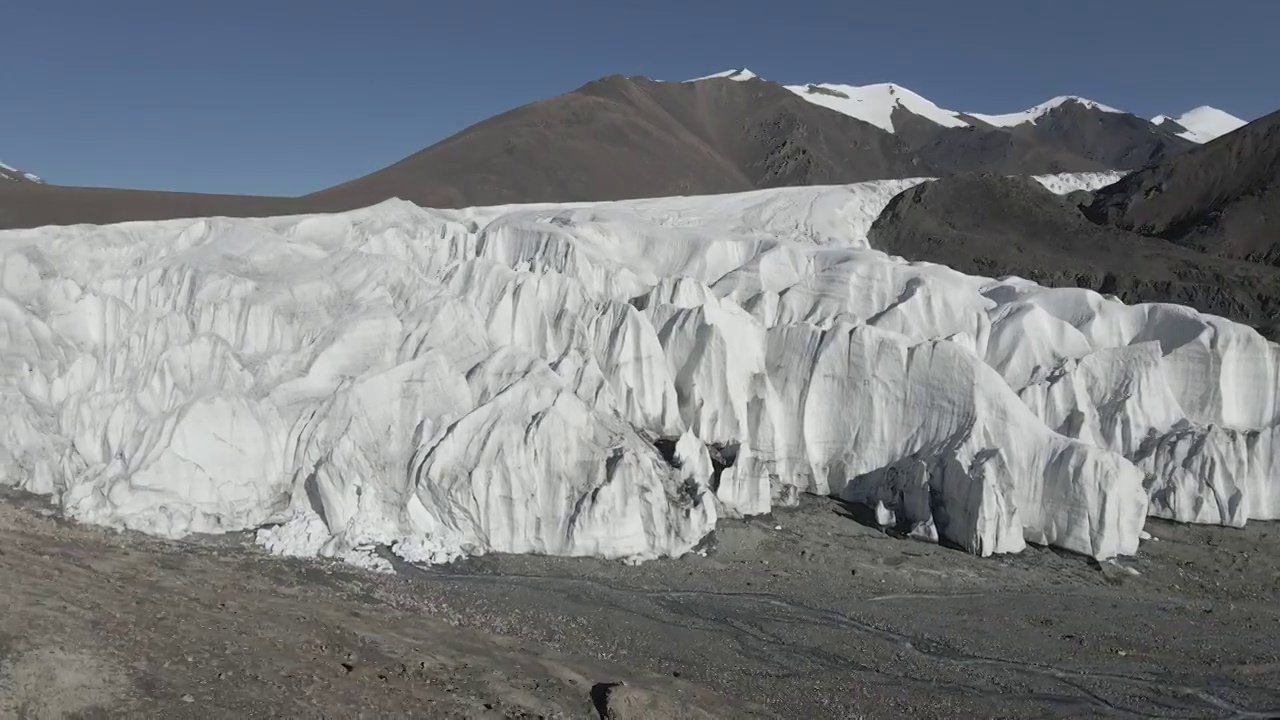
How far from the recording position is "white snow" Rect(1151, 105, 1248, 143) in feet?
406

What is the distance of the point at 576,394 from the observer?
2767cm

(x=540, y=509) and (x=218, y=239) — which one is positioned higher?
(x=218, y=239)

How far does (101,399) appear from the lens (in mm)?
27359

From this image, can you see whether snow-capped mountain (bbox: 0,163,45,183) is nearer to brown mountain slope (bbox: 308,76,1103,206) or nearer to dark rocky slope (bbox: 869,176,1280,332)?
brown mountain slope (bbox: 308,76,1103,206)

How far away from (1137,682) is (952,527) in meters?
7.53

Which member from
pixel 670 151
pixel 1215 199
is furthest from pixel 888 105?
pixel 1215 199

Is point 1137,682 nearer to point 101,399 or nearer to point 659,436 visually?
point 659,436

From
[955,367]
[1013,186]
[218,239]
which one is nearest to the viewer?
[955,367]

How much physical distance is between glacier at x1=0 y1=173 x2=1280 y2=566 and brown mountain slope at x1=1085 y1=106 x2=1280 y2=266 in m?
19.5

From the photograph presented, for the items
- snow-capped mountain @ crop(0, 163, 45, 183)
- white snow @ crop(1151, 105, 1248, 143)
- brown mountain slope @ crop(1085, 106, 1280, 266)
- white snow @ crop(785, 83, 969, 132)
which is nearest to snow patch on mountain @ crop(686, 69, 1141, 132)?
white snow @ crop(785, 83, 969, 132)

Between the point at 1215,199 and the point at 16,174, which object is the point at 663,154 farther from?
the point at 16,174

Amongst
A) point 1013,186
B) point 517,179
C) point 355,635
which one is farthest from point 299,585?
point 517,179

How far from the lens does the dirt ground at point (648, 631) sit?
15.3m

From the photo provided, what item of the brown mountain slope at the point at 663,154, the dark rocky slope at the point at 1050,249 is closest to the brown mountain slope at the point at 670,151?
the brown mountain slope at the point at 663,154
